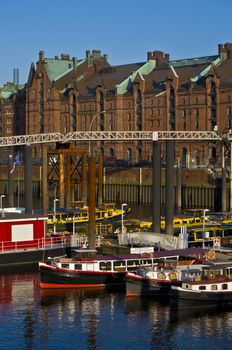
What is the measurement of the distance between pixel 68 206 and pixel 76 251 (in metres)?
35.2

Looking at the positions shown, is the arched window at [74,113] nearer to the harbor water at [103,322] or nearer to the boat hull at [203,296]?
the harbor water at [103,322]

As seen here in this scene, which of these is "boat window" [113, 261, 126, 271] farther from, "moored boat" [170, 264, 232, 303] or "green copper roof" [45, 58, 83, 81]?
"green copper roof" [45, 58, 83, 81]

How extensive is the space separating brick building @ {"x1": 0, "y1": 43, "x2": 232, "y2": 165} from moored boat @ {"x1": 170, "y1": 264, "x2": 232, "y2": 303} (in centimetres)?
7572

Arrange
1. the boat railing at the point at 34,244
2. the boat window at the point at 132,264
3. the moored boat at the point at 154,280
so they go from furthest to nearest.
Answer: the boat railing at the point at 34,244 → the boat window at the point at 132,264 → the moored boat at the point at 154,280

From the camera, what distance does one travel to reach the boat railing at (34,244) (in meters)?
64.4

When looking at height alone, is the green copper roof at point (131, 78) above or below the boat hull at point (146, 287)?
above

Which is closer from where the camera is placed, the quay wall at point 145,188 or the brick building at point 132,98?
the quay wall at point 145,188

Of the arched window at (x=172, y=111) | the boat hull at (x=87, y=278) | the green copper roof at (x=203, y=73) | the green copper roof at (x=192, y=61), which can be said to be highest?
the green copper roof at (x=192, y=61)

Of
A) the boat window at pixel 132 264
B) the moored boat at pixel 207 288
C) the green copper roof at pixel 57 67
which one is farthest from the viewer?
the green copper roof at pixel 57 67

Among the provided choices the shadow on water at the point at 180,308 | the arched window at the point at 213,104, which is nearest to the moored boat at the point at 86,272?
the shadow on water at the point at 180,308

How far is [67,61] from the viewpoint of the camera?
186 meters

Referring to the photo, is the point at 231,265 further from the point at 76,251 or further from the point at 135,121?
the point at 135,121

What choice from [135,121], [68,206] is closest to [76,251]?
[68,206]

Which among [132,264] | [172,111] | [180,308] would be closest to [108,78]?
[172,111]
